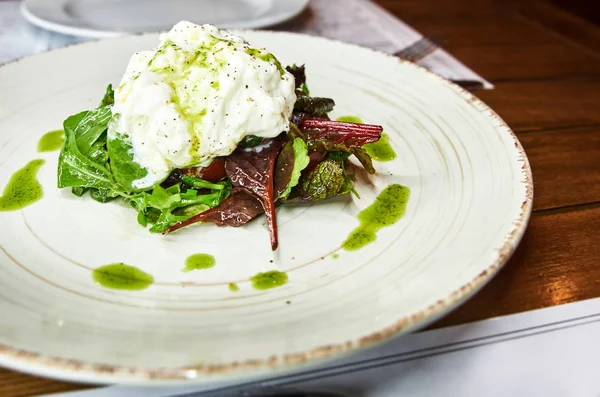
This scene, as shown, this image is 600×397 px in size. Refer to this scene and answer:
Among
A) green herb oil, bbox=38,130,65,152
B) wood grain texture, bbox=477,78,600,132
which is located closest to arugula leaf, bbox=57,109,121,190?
green herb oil, bbox=38,130,65,152

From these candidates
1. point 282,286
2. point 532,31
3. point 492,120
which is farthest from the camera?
point 532,31

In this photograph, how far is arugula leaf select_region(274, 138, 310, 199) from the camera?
184cm

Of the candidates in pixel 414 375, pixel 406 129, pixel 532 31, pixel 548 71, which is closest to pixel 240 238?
pixel 414 375

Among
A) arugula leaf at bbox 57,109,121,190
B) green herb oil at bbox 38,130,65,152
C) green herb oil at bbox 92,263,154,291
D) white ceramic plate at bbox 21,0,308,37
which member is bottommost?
green herb oil at bbox 92,263,154,291

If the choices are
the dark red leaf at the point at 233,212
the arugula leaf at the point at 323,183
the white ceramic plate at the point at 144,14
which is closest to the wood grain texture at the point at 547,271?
the arugula leaf at the point at 323,183

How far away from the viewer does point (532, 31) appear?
362 centimetres

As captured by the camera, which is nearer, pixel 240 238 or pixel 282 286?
pixel 282 286

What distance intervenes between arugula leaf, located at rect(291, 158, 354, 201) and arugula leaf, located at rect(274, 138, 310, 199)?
0.14ft

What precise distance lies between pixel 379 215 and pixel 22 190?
4.00ft

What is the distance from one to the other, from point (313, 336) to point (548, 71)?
2.46 meters

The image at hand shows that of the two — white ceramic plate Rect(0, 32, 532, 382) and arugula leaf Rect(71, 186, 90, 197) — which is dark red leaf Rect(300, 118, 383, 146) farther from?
arugula leaf Rect(71, 186, 90, 197)

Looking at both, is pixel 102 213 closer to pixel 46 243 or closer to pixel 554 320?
pixel 46 243

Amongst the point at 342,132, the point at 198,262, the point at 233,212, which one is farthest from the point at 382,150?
the point at 198,262

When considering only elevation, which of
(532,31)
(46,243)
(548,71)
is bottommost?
(46,243)
